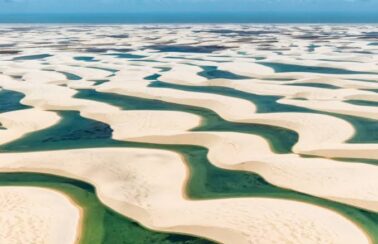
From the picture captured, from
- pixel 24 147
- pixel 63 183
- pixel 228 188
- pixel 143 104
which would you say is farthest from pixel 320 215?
pixel 143 104

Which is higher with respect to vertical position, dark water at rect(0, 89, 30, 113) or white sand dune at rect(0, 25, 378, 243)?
white sand dune at rect(0, 25, 378, 243)

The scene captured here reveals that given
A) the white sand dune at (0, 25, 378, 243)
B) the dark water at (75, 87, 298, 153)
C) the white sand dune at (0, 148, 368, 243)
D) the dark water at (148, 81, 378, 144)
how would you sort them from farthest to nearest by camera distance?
the dark water at (148, 81, 378, 144)
the dark water at (75, 87, 298, 153)
the white sand dune at (0, 25, 378, 243)
the white sand dune at (0, 148, 368, 243)

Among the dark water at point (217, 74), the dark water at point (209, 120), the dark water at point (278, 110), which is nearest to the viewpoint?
the dark water at point (209, 120)

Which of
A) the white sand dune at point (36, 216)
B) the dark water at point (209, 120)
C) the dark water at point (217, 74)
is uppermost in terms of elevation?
the white sand dune at point (36, 216)

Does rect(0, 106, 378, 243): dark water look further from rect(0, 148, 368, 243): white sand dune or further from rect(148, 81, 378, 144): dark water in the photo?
rect(148, 81, 378, 144): dark water

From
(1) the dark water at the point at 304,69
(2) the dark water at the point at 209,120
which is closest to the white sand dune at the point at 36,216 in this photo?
(2) the dark water at the point at 209,120

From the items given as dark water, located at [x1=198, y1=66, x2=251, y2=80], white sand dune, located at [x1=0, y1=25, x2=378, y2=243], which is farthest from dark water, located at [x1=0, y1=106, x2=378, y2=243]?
dark water, located at [x1=198, y1=66, x2=251, y2=80]

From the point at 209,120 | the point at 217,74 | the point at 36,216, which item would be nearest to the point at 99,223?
the point at 36,216

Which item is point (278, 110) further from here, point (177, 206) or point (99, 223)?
point (99, 223)

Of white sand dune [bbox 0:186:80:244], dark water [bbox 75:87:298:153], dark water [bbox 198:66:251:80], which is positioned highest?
white sand dune [bbox 0:186:80:244]

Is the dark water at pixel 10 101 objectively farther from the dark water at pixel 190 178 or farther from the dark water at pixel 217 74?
the dark water at pixel 217 74

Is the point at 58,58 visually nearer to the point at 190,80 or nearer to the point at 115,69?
the point at 115,69
